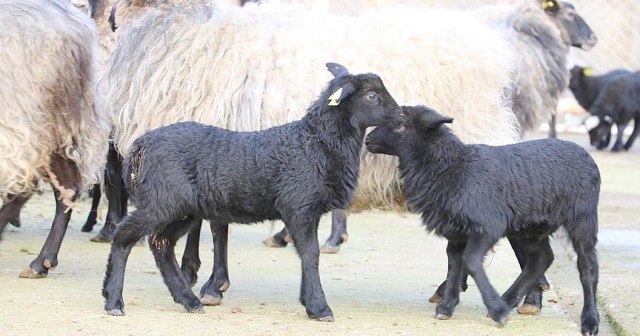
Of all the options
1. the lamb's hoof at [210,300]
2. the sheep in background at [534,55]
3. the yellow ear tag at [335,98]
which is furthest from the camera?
the sheep in background at [534,55]

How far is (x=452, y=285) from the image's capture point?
5.50 meters

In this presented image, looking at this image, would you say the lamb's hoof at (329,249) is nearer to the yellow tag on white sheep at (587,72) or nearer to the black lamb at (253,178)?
the black lamb at (253,178)

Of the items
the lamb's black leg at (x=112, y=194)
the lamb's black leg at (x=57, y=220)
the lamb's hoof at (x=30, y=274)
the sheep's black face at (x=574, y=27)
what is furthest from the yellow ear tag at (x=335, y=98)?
the sheep's black face at (x=574, y=27)

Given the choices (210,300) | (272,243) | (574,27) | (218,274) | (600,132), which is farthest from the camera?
(600,132)

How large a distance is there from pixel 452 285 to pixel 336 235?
2.43 m

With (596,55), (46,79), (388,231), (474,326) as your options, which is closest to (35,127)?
(46,79)

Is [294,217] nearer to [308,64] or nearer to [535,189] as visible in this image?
[535,189]

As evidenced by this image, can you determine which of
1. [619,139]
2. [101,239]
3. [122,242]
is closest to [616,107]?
[619,139]

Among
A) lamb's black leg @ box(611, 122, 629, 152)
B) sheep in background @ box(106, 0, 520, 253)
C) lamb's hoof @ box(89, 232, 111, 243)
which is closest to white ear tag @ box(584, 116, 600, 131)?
lamb's black leg @ box(611, 122, 629, 152)

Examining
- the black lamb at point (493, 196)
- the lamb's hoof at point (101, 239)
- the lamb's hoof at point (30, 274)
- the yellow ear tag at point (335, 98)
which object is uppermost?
the yellow ear tag at point (335, 98)

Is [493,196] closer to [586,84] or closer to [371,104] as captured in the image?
[371,104]

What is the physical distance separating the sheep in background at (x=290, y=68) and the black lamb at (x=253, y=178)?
42.1 inches

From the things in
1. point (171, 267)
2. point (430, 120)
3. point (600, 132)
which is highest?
point (430, 120)

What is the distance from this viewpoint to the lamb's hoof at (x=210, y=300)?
564cm
